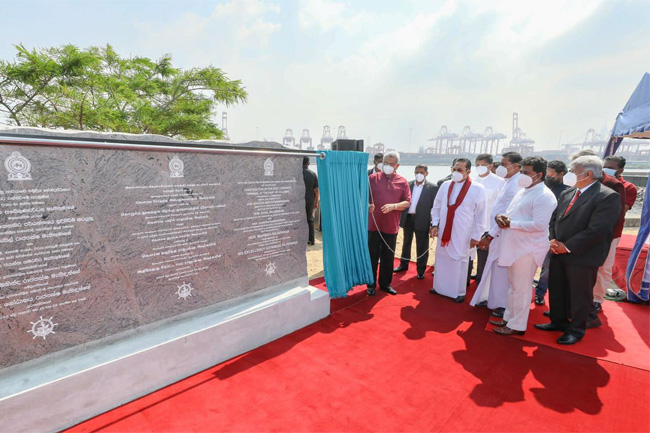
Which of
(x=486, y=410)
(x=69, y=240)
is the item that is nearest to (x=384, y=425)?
(x=486, y=410)

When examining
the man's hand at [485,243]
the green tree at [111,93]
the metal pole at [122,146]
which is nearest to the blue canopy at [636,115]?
the man's hand at [485,243]

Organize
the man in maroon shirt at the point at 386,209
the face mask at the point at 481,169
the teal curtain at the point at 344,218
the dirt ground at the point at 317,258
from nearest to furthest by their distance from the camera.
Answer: the teal curtain at the point at 344,218
the man in maroon shirt at the point at 386,209
the face mask at the point at 481,169
the dirt ground at the point at 317,258

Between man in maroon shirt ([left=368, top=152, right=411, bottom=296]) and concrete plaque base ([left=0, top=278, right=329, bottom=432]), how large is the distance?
1.38 metres

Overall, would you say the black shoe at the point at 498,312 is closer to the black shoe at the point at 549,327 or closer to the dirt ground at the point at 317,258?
the black shoe at the point at 549,327

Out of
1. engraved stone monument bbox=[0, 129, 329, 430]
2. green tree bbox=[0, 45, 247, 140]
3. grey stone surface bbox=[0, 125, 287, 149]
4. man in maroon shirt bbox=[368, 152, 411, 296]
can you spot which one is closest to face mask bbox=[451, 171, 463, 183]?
man in maroon shirt bbox=[368, 152, 411, 296]

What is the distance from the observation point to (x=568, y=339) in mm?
2664

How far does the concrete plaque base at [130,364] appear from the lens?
64.3 inches

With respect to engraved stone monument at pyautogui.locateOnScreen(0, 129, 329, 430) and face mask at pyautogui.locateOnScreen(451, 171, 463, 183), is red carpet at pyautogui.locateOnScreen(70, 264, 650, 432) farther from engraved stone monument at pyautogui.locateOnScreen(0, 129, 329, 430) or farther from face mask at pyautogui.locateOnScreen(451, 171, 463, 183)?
face mask at pyautogui.locateOnScreen(451, 171, 463, 183)

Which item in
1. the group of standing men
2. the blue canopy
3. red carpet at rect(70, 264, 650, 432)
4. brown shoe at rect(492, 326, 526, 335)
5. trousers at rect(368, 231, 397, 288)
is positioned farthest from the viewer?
the blue canopy

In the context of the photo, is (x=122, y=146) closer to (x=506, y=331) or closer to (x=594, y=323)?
(x=506, y=331)

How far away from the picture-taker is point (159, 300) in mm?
2184

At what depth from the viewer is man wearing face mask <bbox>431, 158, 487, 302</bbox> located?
11.7 feet

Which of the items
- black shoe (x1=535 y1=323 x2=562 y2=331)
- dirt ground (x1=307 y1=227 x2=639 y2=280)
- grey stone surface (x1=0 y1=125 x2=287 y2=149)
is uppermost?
grey stone surface (x1=0 y1=125 x2=287 y2=149)

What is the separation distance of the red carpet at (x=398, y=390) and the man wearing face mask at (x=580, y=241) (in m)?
0.43
